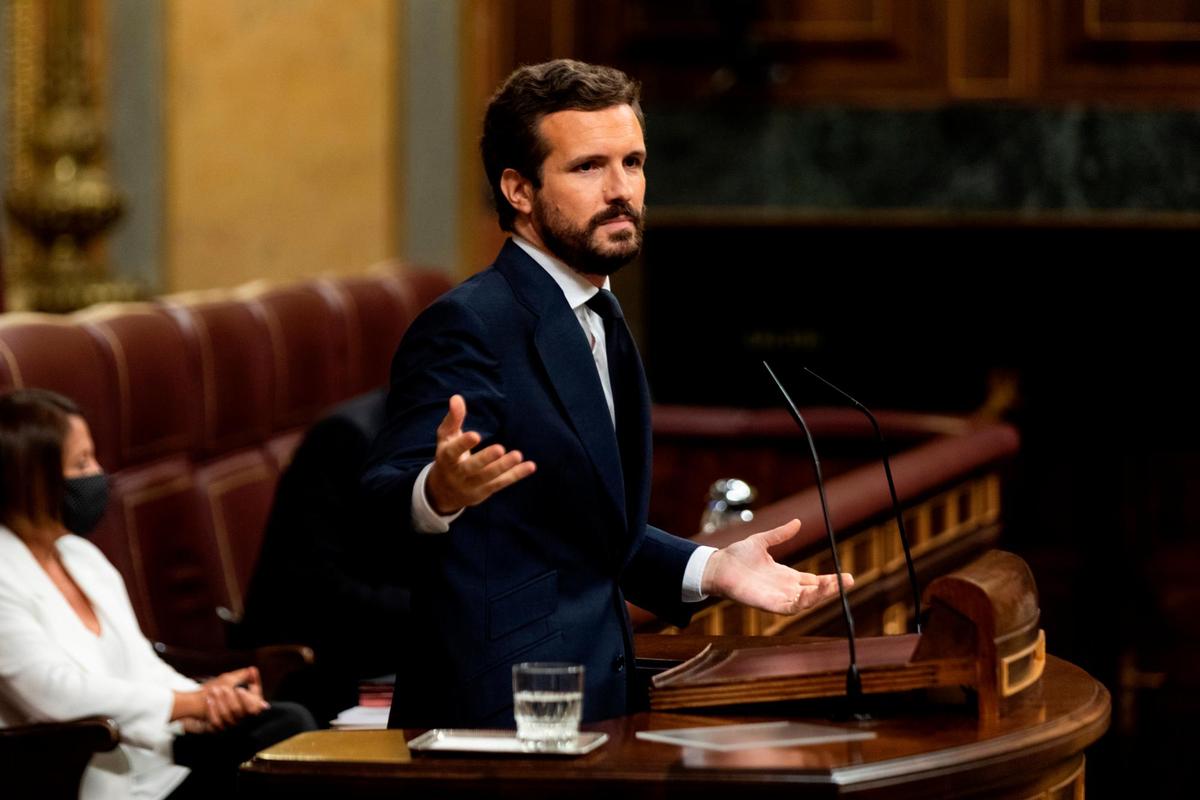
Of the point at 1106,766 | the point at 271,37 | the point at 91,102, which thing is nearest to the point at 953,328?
the point at 1106,766

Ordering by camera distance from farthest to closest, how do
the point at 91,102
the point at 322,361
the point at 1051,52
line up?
the point at 91,102 < the point at 1051,52 < the point at 322,361

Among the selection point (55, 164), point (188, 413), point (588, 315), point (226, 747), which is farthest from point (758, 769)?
point (55, 164)

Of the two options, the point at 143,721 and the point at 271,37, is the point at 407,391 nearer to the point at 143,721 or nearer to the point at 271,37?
the point at 143,721

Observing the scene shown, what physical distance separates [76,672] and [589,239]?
4.28ft

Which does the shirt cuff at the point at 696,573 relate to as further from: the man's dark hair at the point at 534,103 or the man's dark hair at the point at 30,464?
the man's dark hair at the point at 30,464

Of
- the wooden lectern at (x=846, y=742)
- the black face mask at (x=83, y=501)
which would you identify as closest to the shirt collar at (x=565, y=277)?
the wooden lectern at (x=846, y=742)

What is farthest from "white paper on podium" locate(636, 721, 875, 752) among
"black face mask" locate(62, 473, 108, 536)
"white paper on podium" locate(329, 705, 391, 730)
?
"black face mask" locate(62, 473, 108, 536)

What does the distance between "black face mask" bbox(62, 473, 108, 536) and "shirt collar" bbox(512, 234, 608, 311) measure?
1.41m

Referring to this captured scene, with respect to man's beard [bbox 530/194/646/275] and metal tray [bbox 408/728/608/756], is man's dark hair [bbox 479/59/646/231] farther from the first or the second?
metal tray [bbox 408/728/608/756]

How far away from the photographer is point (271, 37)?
6992 mm

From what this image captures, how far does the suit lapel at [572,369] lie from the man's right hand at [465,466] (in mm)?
215

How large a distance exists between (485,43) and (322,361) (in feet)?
5.93

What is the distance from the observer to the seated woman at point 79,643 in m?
2.85

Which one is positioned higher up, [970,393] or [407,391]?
[407,391]
